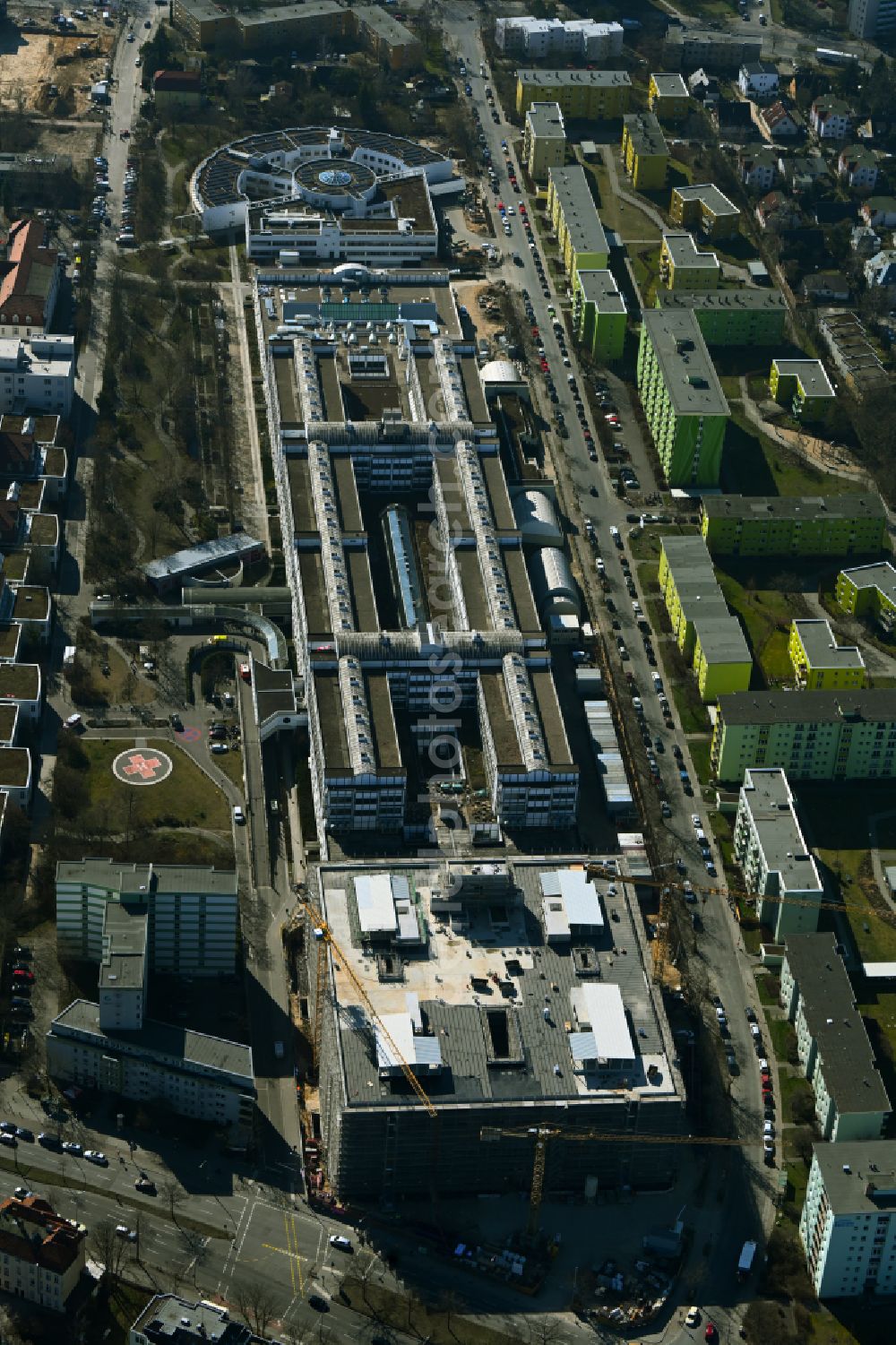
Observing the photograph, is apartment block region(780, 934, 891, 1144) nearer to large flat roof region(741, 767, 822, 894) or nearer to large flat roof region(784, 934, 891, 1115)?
large flat roof region(784, 934, 891, 1115)

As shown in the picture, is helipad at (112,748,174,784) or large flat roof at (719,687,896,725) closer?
helipad at (112,748,174,784)

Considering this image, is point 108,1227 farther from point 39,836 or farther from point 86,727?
point 86,727

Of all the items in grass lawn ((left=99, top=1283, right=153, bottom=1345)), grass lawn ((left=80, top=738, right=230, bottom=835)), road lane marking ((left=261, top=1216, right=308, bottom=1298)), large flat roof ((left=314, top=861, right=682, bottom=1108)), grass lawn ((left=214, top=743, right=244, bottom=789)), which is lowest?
grass lawn ((left=99, top=1283, right=153, bottom=1345))

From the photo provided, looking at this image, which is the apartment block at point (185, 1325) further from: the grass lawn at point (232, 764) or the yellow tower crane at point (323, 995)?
the grass lawn at point (232, 764)

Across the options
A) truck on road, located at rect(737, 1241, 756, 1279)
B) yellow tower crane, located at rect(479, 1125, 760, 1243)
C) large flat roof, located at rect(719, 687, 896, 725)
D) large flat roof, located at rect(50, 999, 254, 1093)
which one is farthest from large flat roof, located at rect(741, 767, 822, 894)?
large flat roof, located at rect(50, 999, 254, 1093)

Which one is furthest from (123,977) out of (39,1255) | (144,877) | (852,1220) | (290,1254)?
(852,1220)

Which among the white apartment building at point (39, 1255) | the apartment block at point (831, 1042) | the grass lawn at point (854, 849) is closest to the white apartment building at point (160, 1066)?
the white apartment building at point (39, 1255)

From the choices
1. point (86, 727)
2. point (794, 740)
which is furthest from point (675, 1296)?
point (86, 727)
